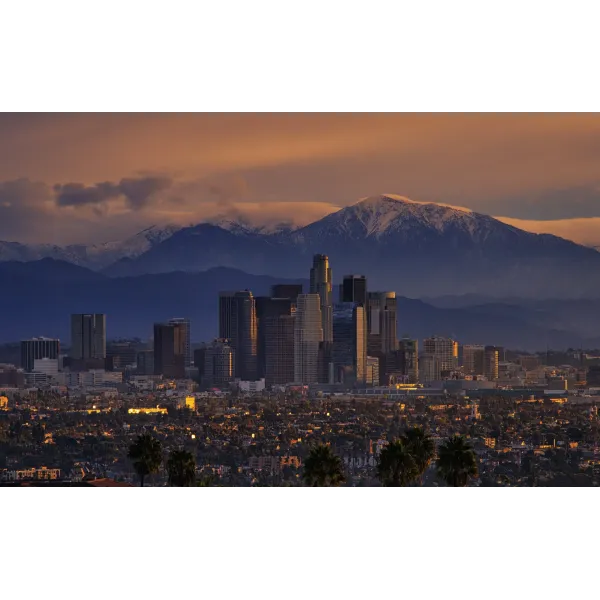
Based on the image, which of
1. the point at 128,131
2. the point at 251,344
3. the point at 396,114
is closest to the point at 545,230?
the point at 396,114

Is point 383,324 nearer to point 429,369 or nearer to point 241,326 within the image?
point 429,369

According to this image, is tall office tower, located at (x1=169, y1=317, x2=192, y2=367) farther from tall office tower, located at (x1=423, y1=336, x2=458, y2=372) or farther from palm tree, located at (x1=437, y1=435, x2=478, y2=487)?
palm tree, located at (x1=437, y1=435, x2=478, y2=487)

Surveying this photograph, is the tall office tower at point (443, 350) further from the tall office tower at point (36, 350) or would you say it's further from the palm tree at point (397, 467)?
the tall office tower at point (36, 350)

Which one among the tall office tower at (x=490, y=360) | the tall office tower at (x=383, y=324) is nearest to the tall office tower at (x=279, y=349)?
the tall office tower at (x=383, y=324)

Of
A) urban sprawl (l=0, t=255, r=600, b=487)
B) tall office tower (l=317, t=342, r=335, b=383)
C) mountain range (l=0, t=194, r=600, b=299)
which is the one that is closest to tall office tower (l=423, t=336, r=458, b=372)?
urban sprawl (l=0, t=255, r=600, b=487)

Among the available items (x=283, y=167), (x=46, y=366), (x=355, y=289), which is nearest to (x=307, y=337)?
(x=355, y=289)
